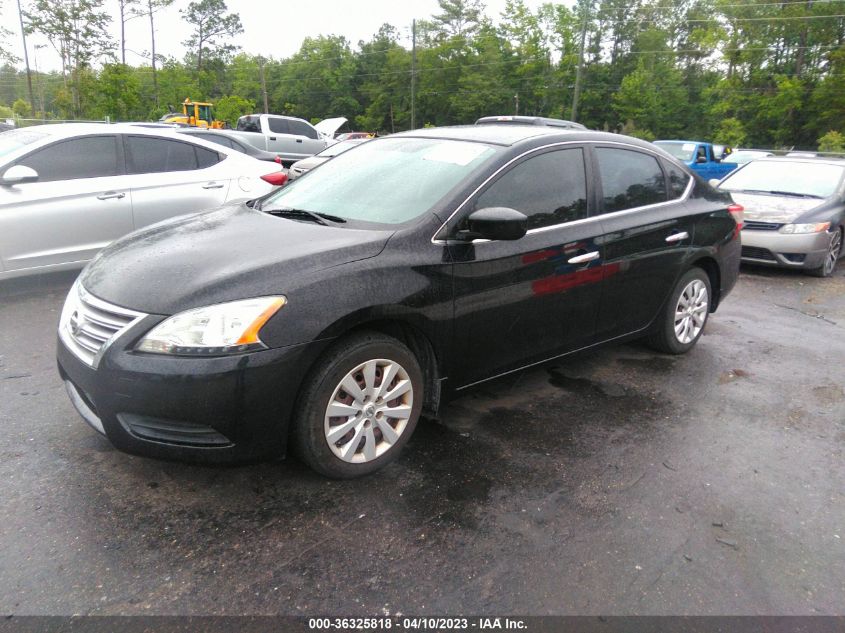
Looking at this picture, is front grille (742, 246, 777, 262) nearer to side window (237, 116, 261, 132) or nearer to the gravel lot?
the gravel lot

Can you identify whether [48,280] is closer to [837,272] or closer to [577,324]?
[577,324]

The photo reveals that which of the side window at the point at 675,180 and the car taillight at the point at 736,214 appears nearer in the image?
the side window at the point at 675,180

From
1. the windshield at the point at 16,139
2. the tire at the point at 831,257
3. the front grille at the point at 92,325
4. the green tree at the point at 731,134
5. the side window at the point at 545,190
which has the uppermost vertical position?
the green tree at the point at 731,134

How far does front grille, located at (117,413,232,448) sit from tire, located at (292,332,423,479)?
1.16 feet

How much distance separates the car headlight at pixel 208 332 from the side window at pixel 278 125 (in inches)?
803

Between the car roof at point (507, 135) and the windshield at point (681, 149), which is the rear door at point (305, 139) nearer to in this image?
the windshield at point (681, 149)

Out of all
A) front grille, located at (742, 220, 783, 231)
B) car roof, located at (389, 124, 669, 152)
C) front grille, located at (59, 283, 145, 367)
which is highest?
car roof, located at (389, 124, 669, 152)

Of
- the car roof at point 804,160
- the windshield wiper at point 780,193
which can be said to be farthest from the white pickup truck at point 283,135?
the windshield wiper at point 780,193

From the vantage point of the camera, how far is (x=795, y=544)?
276 centimetres

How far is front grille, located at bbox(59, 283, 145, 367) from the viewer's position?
2.71 metres

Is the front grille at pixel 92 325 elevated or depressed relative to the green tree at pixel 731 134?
depressed

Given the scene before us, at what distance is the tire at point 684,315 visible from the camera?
4.70 metres

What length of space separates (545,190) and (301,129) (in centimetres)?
2028

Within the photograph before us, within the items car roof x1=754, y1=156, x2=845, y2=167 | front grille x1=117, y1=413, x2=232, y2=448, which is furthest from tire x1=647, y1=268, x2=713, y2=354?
car roof x1=754, y1=156, x2=845, y2=167
